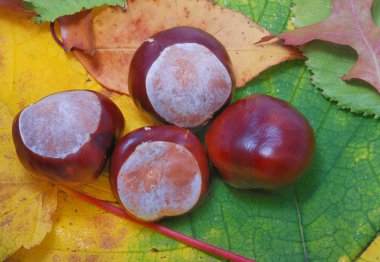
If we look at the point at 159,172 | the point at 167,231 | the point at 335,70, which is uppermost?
the point at 335,70

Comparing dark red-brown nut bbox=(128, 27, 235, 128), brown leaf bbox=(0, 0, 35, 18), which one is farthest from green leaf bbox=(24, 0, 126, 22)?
dark red-brown nut bbox=(128, 27, 235, 128)

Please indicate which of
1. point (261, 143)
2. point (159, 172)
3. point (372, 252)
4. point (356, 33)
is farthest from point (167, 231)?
point (356, 33)

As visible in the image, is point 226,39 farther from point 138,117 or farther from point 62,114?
point 62,114

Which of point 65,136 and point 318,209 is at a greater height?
point 65,136

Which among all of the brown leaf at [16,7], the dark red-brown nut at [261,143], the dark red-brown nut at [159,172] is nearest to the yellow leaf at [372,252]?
the dark red-brown nut at [261,143]

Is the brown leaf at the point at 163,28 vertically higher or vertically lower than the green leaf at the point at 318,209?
higher

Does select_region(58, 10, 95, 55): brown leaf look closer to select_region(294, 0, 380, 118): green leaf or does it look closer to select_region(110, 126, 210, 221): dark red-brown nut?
select_region(110, 126, 210, 221): dark red-brown nut

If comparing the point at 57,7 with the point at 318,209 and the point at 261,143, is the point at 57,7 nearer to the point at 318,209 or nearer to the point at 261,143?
the point at 261,143

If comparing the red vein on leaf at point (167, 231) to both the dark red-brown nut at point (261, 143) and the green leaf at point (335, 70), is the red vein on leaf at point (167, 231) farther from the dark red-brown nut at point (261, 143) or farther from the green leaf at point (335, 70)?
the green leaf at point (335, 70)
